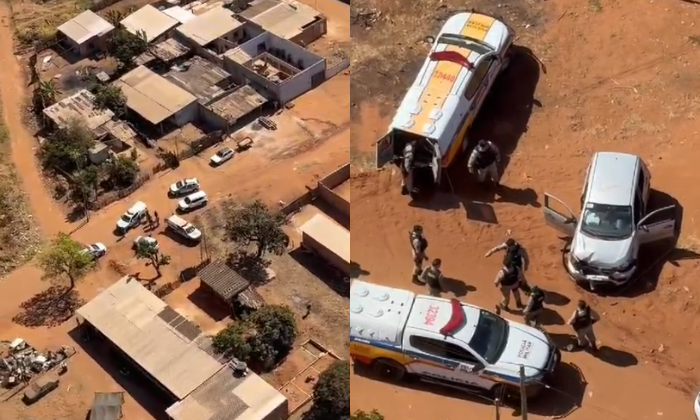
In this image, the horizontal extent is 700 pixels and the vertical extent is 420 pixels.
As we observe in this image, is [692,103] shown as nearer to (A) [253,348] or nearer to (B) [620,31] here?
(B) [620,31]

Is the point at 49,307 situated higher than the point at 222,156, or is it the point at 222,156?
the point at 222,156

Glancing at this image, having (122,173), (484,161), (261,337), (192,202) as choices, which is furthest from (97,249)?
(484,161)

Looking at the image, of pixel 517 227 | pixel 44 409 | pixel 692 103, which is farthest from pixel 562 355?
pixel 44 409

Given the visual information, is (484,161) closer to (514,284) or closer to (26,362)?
(514,284)

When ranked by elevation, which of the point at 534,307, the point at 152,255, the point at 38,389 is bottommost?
the point at 38,389

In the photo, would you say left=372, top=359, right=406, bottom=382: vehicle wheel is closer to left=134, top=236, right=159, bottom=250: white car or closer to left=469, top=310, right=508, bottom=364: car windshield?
left=469, top=310, right=508, bottom=364: car windshield

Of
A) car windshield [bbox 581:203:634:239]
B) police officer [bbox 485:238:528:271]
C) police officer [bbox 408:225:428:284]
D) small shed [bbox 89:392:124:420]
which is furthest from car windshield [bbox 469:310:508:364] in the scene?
small shed [bbox 89:392:124:420]

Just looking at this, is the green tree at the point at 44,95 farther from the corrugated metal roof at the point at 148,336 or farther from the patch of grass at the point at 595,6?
A: the patch of grass at the point at 595,6
